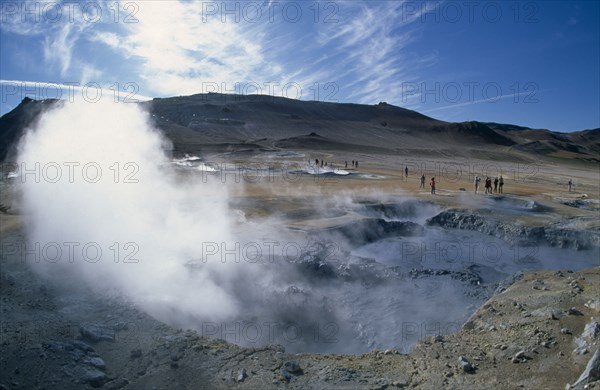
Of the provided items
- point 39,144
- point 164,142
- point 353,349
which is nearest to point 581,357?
point 353,349

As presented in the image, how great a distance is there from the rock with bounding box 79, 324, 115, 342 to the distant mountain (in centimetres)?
5096

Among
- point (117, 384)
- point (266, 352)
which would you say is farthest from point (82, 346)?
point (266, 352)

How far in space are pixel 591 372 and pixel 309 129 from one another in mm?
98727

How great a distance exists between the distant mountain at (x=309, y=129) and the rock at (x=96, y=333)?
2006 inches

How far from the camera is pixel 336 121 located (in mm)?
117438

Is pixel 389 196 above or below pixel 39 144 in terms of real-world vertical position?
below

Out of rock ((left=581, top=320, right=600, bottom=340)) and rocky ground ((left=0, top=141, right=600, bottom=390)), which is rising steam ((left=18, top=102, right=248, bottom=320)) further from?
rock ((left=581, top=320, right=600, bottom=340))

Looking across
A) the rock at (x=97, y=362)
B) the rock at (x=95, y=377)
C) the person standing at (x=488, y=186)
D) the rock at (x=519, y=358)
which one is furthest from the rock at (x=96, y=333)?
the person standing at (x=488, y=186)

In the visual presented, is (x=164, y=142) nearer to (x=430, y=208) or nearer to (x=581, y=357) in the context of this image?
(x=430, y=208)

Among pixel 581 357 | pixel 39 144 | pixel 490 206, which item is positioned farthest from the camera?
pixel 490 206

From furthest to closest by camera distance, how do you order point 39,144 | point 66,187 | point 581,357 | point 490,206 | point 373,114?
point 373,114 < point 490,206 < point 39,144 < point 66,187 < point 581,357

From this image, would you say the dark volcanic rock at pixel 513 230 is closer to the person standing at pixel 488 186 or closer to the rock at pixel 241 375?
the person standing at pixel 488 186

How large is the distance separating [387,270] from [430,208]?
8.58 metres

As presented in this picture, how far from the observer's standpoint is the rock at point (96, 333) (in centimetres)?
667
